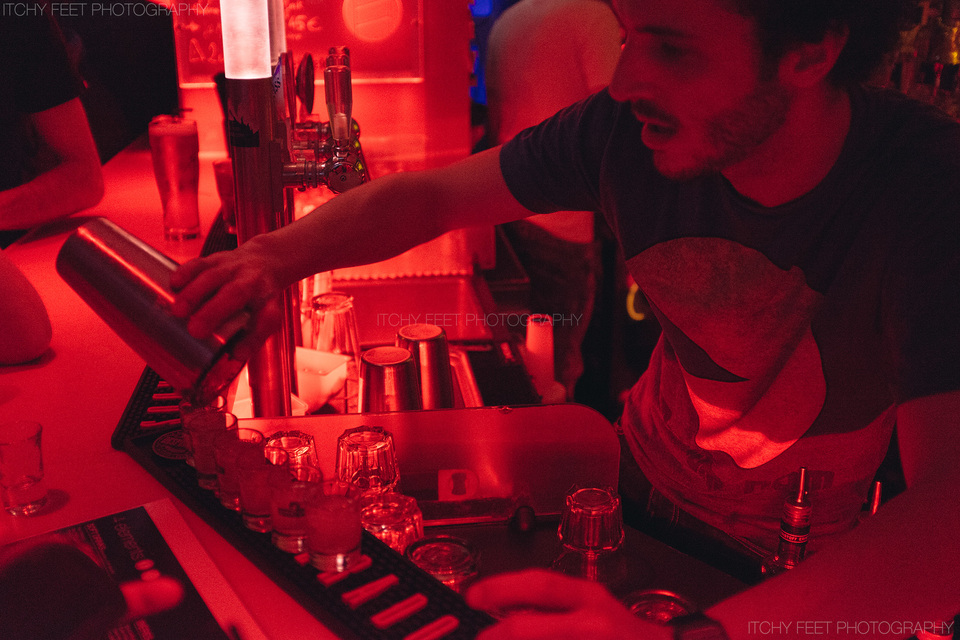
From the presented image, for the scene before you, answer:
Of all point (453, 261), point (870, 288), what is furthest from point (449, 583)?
point (453, 261)

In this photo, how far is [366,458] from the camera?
3.04ft

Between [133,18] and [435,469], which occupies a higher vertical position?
[133,18]

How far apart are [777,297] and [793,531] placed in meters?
0.29

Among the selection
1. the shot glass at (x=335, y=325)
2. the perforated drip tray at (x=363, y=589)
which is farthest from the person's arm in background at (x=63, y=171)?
the perforated drip tray at (x=363, y=589)

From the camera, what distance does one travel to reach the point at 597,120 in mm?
1176

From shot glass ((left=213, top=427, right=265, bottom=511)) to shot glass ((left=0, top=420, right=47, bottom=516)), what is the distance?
9.0 inches

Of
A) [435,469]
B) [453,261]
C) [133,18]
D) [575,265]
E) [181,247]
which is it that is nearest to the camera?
[435,469]

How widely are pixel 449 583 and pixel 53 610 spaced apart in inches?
14.5

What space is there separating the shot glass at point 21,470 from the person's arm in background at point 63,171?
4.28 feet

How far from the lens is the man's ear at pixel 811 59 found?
0.90 metres

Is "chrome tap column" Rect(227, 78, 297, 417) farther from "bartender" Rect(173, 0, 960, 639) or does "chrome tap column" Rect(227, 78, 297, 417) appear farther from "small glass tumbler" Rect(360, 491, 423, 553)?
"small glass tumbler" Rect(360, 491, 423, 553)

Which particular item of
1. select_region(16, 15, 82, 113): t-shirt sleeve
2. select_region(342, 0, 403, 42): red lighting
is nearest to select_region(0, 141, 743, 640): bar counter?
select_region(16, 15, 82, 113): t-shirt sleeve

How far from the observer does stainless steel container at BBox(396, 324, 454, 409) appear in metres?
1.25

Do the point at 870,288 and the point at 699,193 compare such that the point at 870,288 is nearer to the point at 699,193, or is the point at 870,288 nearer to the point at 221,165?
the point at 699,193
